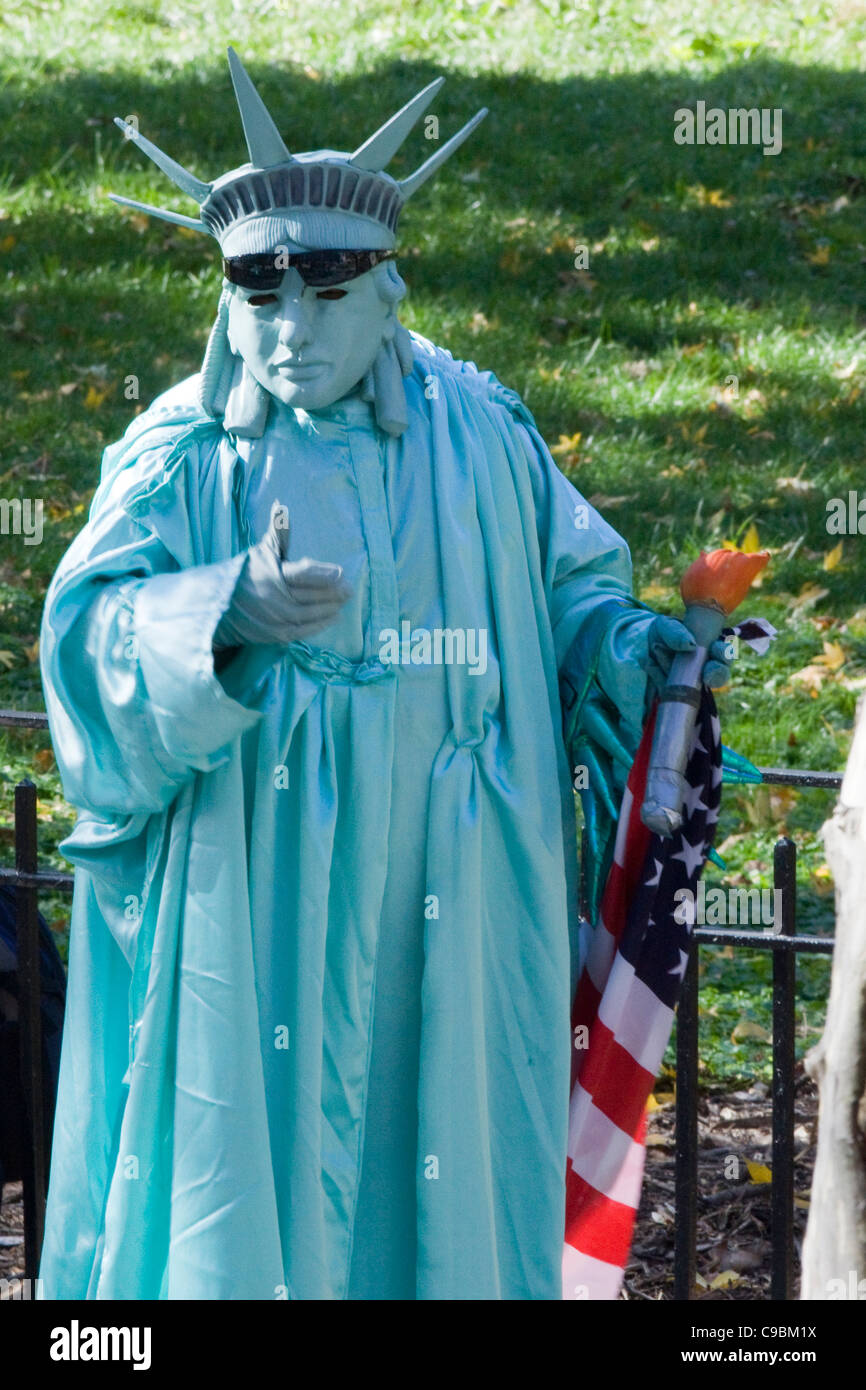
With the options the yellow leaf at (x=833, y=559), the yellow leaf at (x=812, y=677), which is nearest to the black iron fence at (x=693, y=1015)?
the yellow leaf at (x=812, y=677)

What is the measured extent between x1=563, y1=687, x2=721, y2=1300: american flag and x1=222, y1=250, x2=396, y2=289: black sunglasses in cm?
84

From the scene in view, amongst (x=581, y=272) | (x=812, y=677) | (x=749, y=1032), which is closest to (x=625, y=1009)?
(x=749, y=1032)

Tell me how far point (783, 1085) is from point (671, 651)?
1.14 metres

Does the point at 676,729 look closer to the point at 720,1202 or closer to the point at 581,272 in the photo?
the point at 720,1202

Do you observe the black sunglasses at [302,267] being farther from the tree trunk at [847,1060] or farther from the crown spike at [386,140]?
the tree trunk at [847,1060]

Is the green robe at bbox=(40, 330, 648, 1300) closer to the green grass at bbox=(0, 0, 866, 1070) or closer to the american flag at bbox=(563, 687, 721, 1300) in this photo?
the american flag at bbox=(563, 687, 721, 1300)

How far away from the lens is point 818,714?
6.02 metres

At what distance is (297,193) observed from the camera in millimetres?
2705

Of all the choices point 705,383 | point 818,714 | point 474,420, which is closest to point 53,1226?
point 474,420

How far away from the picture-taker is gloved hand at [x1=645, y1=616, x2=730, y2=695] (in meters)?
2.80

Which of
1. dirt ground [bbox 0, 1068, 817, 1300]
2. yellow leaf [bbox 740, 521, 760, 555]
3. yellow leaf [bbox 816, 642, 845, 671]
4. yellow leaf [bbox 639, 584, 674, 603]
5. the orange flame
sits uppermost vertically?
yellow leaf [bbox 740, 521, 760, 555]

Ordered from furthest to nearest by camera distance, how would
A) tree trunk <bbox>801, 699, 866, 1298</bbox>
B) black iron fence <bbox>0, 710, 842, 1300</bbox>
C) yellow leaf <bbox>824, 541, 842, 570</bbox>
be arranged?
yellow leaf <bbox>824, 541, 842, 570</bbox> < black iron fence <bbox>0, 710, 842, 1300</bbox> < tree trunk <bbox>801, 699, 866, 1298</bbox>

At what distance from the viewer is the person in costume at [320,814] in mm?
2680

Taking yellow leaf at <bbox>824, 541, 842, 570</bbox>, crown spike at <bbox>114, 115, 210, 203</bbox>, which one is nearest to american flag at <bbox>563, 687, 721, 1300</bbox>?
crown spike at <bbox>114, 115, 210, 203</bbox>
